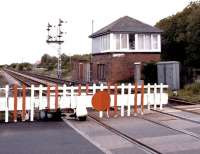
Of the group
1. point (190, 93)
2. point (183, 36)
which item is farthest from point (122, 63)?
point (190, 93)

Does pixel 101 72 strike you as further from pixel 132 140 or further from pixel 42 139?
pixel 132 140

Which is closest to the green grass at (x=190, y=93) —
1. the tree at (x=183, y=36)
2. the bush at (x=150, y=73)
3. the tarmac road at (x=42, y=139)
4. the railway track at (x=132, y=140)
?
the bush at (x=150, y=73)

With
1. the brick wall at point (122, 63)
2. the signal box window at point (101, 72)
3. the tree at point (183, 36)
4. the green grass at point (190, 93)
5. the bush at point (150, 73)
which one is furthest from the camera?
the signal box window at point (101, 72)

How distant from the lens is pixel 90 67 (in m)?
48.5

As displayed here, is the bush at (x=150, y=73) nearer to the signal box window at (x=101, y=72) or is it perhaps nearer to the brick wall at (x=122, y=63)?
the brick wall at (x=122, y=63)

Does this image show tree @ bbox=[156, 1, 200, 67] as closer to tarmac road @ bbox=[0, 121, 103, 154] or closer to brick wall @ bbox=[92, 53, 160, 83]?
brick wall @ bbox=[92, 53, 160, 83]

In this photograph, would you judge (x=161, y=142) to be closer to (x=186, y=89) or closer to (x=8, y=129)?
(x=8, y=129)

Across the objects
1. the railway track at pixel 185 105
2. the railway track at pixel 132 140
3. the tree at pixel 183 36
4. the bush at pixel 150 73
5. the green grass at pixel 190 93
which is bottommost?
the railway track at pixel 132 140

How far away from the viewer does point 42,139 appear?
40.6ft

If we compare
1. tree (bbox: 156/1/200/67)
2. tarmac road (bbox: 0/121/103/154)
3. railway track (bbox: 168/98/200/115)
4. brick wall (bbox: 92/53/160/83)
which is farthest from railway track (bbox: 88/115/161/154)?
tree (bbox: 156/1/200/67)

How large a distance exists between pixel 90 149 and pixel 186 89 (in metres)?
18.2

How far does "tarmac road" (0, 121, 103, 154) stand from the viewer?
10.8 metres

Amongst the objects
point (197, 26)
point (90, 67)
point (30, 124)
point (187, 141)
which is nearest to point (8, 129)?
point (30, 124)

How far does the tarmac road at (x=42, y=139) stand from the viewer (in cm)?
1084
